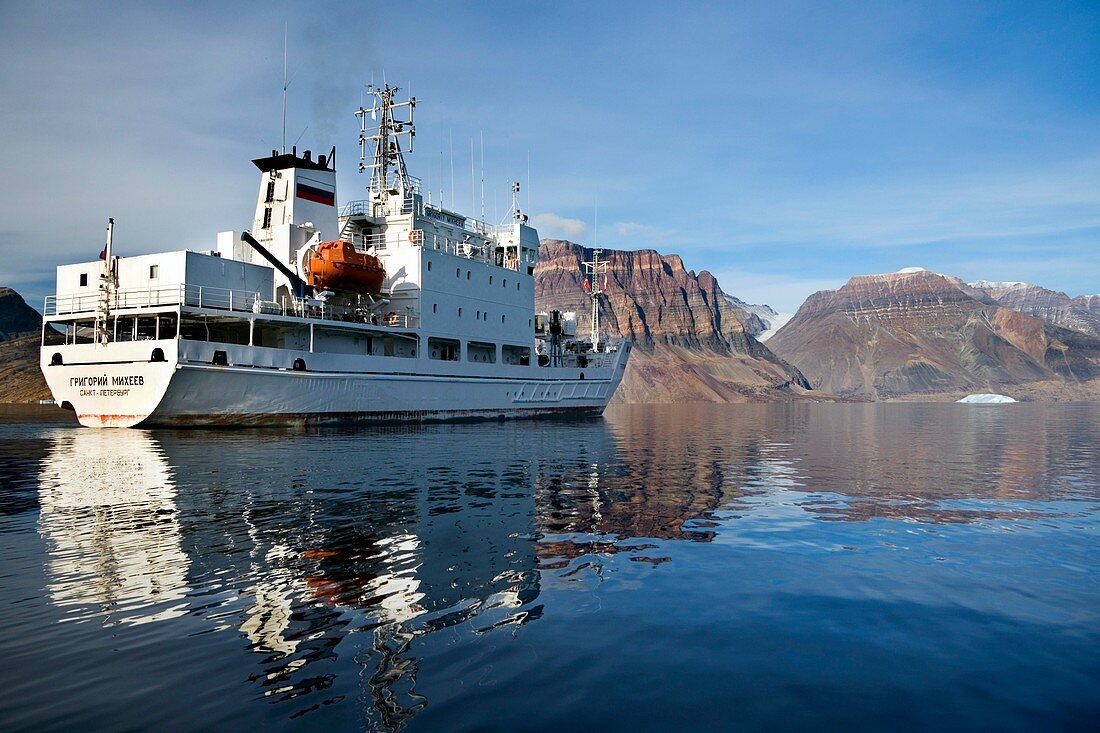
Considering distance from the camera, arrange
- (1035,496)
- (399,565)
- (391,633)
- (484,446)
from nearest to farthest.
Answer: (391,633), (399,565), (1035,496), (484,446)

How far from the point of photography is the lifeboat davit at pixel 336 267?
37875 mm

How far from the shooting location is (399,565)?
367 inches

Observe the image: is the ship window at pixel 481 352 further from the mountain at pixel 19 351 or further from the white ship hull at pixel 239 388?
the mountain at pixel 19 351

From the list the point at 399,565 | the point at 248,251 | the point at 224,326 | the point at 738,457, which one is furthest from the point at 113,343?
the point at 399,565

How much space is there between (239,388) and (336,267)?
7.73 metres

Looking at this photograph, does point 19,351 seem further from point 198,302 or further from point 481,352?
point 198,302

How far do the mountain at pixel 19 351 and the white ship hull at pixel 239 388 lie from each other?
41653 millimetres

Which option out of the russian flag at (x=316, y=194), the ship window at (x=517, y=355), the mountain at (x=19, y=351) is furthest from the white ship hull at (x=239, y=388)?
the mountain at (x=19, y=351)

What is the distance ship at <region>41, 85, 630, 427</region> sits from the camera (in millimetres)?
33344

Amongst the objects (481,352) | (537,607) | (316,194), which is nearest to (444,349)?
(481,352)

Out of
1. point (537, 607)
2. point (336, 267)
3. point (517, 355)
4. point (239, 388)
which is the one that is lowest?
point (537, 607)

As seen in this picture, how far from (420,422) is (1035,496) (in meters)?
32.5

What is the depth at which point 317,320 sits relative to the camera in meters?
37.3

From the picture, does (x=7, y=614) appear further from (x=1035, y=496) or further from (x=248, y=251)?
(x=248, y=251)
